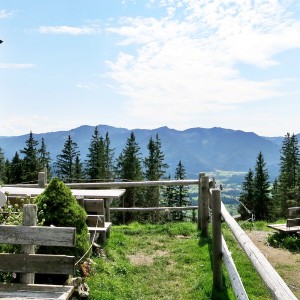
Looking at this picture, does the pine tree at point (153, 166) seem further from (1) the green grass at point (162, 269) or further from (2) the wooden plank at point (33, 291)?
(2) the wooden plank at point (33, 291)

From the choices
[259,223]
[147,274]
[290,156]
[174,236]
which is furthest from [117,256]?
[290,156]

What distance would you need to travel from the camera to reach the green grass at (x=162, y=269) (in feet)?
21.2

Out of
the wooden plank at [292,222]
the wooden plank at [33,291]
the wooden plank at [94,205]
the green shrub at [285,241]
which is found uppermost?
the wooden plank at [94,205]

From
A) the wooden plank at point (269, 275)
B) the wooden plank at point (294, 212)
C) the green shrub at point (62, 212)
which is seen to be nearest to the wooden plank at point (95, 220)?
the green shrub at point (62, 212)

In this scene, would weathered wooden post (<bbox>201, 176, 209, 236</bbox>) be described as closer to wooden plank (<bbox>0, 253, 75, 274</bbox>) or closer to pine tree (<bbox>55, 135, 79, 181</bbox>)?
wooden plank (<bbox>0, 253, 75, 274</bbox>)

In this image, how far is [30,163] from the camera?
5706 cm

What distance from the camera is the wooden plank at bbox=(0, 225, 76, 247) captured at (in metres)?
5.03

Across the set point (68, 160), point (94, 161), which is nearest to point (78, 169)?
point (68, 160)

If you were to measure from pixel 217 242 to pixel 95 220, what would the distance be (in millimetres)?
3053

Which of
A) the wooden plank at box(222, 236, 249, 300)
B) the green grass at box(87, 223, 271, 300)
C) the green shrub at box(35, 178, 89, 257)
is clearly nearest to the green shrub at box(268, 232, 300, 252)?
the green grass at box(87, 223, 271, 300)

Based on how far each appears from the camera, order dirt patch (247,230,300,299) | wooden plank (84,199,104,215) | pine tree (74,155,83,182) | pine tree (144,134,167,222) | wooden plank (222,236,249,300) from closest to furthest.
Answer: wooden plank (222,236,249,300)
dirt patch (247,230,300,299)
wooden plank (84,199,104,215)
pine tree (144,134,167,222)
pine tree (74,155,83,182)

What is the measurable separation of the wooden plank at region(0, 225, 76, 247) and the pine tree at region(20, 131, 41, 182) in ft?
170

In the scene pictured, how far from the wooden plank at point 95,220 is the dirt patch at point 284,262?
3860 millimetres

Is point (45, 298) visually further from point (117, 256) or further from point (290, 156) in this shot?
point (290, 156)
